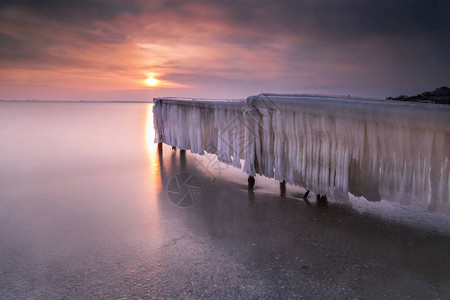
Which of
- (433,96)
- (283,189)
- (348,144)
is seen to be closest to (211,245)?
(348,144)

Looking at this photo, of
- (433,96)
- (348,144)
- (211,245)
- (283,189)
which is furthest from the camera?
(283,189)

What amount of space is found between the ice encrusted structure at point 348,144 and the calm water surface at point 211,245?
493 mm

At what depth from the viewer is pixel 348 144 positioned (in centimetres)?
399

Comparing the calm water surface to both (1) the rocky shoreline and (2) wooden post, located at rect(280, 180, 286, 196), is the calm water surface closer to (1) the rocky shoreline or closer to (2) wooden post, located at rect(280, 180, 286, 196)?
(2) wooden post, located at rect(280, 180, 286, 196)

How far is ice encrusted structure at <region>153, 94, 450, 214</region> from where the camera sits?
3.34 metres

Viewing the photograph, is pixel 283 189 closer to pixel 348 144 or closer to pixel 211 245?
pixel 348 144

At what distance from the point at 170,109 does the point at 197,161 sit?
1640mm

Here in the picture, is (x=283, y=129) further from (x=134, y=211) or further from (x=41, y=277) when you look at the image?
(x=41, y=277)

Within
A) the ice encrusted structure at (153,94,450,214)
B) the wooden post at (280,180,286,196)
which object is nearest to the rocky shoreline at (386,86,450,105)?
the ice encrusted structure at (153,94,450,214)

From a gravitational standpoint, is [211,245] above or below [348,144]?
below

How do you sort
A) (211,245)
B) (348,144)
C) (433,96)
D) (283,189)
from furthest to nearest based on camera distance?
(283,189), (433,96), (348,144), (211,245)

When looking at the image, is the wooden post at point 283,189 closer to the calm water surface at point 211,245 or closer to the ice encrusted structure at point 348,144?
the calm water surface at point 211,245

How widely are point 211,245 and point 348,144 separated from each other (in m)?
2.21

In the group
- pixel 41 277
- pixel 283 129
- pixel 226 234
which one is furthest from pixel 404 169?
pixel 41 277
